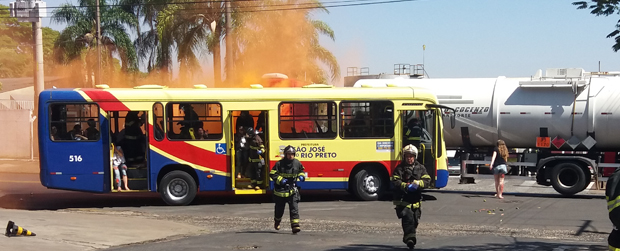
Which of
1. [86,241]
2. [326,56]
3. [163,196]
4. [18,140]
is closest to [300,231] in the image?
[86,241]

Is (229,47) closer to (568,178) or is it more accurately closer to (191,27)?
(191,27)

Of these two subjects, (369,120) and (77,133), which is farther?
(369,120)

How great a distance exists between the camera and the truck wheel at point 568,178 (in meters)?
18.8

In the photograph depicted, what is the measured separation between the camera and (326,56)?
38.1 m

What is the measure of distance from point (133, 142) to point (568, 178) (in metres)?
11.2

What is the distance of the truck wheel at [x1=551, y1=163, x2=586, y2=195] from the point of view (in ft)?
61.8

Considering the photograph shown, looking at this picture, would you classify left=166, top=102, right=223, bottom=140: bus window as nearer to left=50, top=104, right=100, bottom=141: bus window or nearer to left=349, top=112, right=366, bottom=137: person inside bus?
left=50, top=104, right=100, bottom=141: bus window

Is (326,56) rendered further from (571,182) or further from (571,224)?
(571,224)

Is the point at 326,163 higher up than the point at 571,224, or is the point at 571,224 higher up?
the point at 326,163

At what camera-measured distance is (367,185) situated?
57.3ft

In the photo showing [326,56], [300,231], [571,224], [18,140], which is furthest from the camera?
[326,56]

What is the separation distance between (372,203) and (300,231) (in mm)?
4564

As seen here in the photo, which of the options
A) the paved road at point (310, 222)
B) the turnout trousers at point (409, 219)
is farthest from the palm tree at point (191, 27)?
the turnout trousers at point (409, 219)

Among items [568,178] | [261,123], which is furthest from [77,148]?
[568,178]
